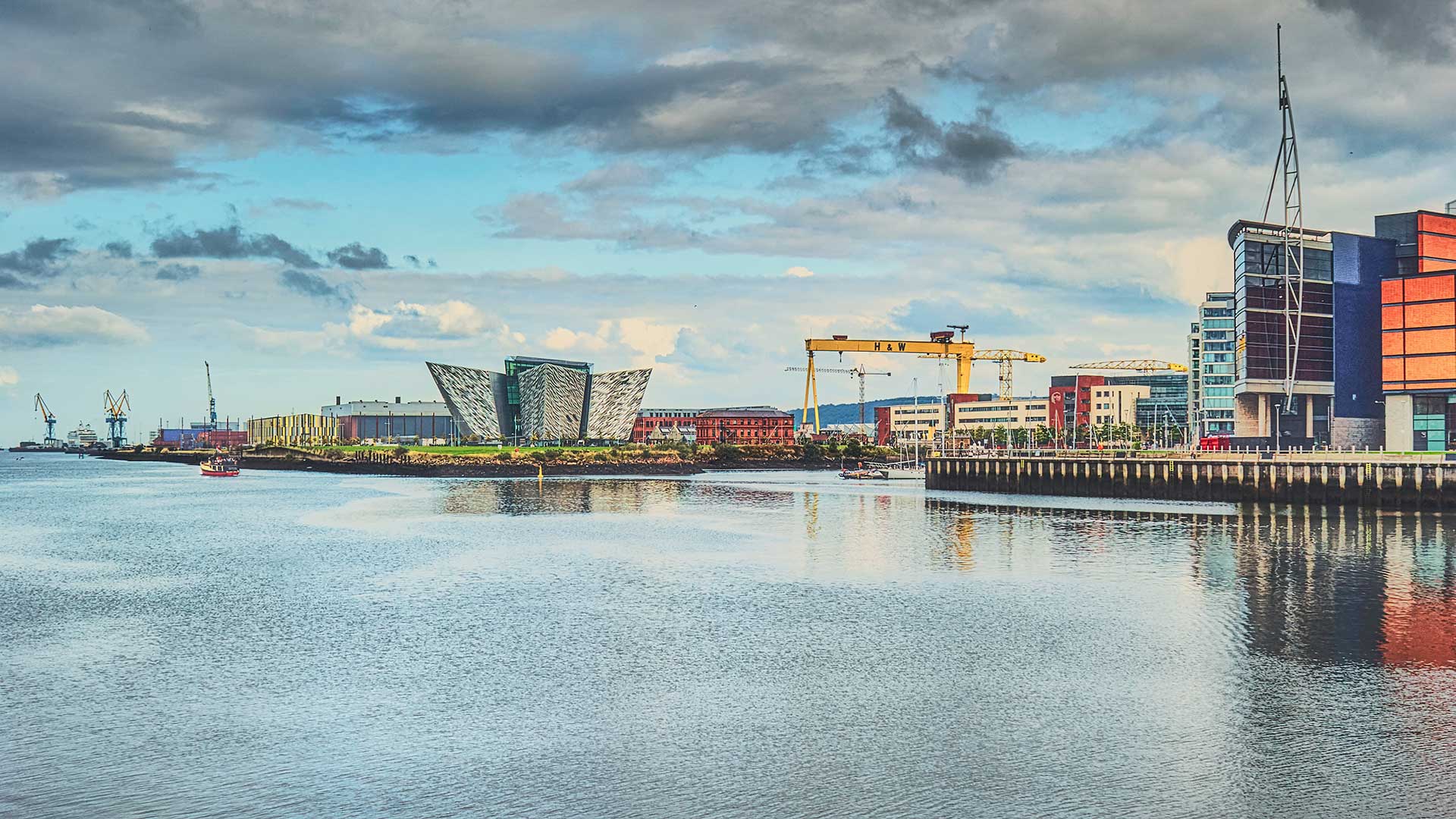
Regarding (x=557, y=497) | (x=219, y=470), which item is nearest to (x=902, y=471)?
(x=557, y=497)

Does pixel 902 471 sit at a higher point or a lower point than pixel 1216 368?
lower

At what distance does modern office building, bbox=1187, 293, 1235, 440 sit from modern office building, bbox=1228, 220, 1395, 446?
149ft

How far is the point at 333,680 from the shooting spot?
2662cm

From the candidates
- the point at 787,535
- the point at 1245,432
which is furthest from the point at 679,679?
the point at 1245,432

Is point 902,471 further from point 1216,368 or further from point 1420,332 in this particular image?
point 1420,332

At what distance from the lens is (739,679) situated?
86.7ft

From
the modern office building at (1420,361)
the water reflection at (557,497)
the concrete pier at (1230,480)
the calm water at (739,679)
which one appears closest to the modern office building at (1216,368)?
the modern office building at (1420,361)

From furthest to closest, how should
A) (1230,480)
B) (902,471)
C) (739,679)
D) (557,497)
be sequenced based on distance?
(902,471) < (557,497) < (1230,480) < (739,679)

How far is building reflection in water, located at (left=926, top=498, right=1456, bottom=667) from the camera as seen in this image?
30.5 metres

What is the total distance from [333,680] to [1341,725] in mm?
21413

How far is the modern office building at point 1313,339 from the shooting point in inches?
4606

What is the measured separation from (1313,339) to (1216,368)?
55370mm

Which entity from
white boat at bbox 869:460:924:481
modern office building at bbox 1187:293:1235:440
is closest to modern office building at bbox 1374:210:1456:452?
white boat at bbox 869:460:924:481

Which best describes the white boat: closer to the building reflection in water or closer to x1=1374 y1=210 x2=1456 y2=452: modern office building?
x1=1374 y1=210 x2=1456 y2=452: modern office building
